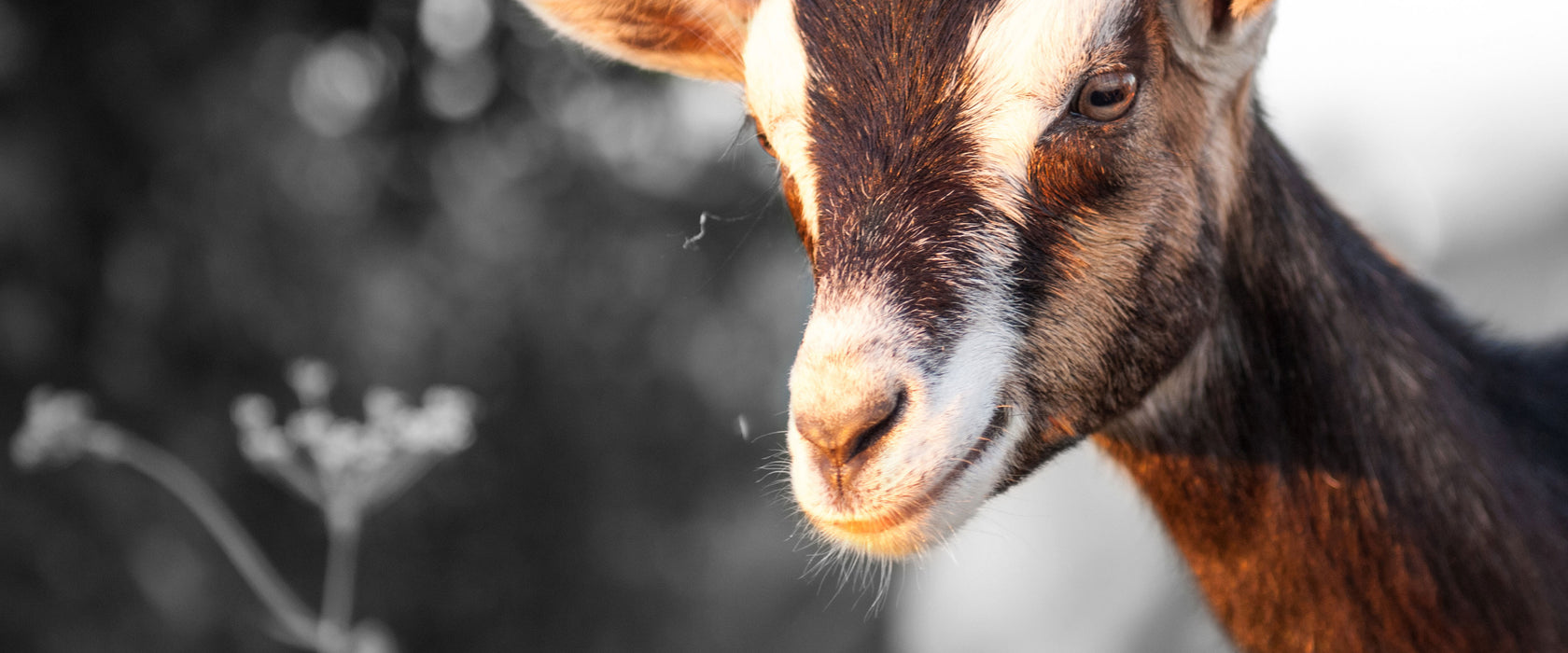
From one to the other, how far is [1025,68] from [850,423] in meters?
0.64

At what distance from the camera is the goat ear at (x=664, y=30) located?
236cm

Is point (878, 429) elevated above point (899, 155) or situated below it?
below

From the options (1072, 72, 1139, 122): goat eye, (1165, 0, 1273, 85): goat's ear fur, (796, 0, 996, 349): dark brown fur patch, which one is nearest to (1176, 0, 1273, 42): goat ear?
(1165, 0, 1273, 85): goat's ear fur

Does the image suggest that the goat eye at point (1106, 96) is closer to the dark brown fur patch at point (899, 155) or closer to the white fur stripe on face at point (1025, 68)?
the white fur stripe on face at point (1025, 68)

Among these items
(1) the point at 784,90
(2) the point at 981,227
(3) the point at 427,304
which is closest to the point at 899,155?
(2) the point at 981,227

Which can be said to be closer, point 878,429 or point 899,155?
point 878,429

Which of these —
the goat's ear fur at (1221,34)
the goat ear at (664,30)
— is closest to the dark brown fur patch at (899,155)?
the goat's ear fur at (1221,34)

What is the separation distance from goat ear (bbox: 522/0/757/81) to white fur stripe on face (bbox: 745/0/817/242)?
340 millimetres

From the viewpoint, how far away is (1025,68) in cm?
174

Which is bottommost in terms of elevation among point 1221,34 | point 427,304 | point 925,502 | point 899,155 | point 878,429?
point 427,304

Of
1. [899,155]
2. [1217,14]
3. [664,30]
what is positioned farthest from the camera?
[664,30]

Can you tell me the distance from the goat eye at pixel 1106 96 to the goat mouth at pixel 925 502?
494mm

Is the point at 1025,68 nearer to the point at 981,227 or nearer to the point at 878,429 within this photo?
the point at 981,227

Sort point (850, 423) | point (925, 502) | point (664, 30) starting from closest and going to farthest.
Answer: point (850, 423)
point (925, 502)
point (664, 30)
